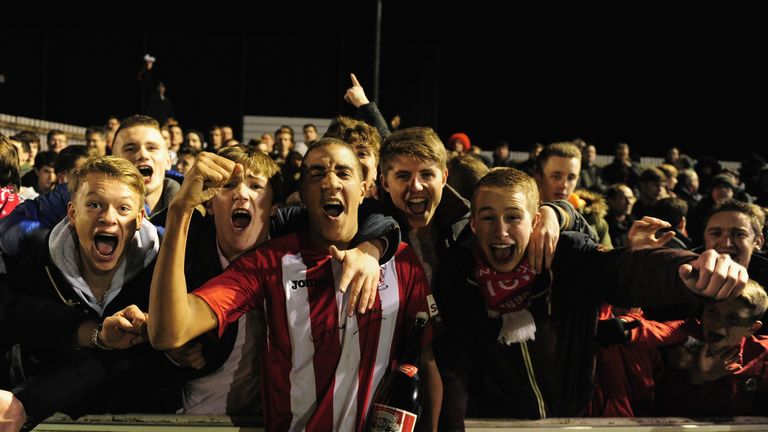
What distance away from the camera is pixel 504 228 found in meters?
2.50

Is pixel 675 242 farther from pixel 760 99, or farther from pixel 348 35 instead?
pixel 760 99

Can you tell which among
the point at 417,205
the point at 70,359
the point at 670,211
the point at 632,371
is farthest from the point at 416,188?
the point at 670,211

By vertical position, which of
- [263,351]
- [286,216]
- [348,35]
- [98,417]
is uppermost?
[348,35]

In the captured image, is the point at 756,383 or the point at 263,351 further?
the point at 756,383

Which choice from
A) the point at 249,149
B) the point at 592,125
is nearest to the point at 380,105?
the point at 592,125

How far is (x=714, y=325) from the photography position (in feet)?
9.09

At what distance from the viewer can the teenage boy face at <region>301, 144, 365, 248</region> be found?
2.47 m

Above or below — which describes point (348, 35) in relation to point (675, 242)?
above

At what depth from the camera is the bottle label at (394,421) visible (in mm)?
2080

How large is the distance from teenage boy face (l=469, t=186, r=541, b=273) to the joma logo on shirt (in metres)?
0.61

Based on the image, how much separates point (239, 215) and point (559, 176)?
226cm

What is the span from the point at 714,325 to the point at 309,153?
1.72 meters

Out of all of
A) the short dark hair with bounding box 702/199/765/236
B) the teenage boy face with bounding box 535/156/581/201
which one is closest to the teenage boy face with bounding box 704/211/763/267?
the short dark hair with bounding box 702/199/765/236

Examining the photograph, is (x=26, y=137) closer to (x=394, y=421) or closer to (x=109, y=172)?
(x=109, y=172)
